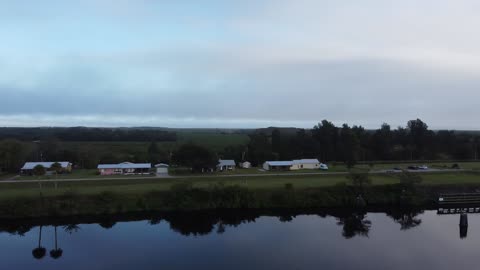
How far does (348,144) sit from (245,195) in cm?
2584

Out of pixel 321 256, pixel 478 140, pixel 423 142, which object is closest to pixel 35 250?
pixel 321 256

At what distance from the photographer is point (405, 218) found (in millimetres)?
27906

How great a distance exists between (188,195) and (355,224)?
512 inches

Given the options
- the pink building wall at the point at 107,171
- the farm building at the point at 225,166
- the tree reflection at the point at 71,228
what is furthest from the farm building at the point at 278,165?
the tree reflection at the point at 71,228

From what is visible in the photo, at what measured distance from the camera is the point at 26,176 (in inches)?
1582

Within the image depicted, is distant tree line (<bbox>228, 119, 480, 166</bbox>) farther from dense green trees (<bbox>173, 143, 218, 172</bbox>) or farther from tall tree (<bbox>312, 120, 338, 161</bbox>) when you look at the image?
dense green trees (<bbox>173, 143, 218, 172</bbox>)

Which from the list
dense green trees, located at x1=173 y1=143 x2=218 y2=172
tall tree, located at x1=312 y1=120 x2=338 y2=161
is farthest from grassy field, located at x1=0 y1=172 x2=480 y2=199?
tall tree, located at x1=312 y1=120 x2=338 y2=161

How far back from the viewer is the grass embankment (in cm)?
2800

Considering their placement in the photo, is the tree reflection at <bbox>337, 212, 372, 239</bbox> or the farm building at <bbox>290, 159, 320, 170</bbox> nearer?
the tree reflection at <bbox>337, 212, 372, 239</bbox>

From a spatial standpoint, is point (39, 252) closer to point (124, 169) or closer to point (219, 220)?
point (219, 220)

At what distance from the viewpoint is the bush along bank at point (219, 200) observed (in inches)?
1095

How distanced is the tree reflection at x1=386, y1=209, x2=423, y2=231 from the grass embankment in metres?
1.83

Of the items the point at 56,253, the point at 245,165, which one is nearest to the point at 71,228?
the point at 56,253

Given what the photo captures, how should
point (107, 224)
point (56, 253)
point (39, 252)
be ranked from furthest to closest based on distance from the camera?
point (107, 224) → point (39, 252) → point (56, 253)
